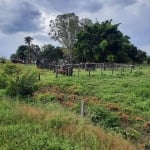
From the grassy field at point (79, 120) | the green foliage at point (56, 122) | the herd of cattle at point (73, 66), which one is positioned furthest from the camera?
the herd of cattle at point (73, 66)

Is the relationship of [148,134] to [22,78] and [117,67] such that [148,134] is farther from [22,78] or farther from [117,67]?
[117,67]

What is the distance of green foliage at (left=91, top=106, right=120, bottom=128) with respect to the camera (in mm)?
17641

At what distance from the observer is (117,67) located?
157 feet

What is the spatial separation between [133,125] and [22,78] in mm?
6905

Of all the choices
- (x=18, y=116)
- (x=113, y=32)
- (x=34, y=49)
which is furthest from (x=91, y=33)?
(x=18, y=116)

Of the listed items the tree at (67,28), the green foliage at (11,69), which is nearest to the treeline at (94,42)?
the tree at (67,28)

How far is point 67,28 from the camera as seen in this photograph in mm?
81438

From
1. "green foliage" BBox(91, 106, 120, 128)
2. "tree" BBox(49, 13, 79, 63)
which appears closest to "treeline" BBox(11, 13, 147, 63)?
"tree" BBox(49, 13, 79, 63)

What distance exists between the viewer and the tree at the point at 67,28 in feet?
266

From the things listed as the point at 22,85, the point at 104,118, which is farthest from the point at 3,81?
the point at 104,118

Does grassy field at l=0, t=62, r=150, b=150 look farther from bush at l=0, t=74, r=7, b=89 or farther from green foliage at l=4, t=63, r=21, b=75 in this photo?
green foliage at l=4, t=63, r=21, b=75

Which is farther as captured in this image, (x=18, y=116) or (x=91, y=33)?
(x=91, y=33)

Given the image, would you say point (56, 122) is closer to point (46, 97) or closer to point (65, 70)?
point (46, 97)

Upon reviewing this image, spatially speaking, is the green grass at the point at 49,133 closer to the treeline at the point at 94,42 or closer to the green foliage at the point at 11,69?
the green foliage at the point at 11,69
